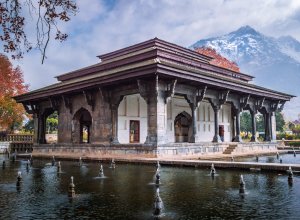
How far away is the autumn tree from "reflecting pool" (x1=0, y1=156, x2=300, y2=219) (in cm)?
2770

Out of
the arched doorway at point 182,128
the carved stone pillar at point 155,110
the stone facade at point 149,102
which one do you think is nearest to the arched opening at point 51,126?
the stone facade at point 149,102

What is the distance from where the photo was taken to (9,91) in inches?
1485

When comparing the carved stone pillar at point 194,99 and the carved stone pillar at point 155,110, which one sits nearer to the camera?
the carved stone pillar at point 155,110

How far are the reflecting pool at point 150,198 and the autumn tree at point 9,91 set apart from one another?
2770 centimetres

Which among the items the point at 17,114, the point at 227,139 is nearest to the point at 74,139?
the point at 227,139

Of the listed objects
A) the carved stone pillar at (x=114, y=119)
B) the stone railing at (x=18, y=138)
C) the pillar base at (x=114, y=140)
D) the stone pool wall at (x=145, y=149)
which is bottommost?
the stone pool wall at (x=145, y=149)

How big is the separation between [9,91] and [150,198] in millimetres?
34881

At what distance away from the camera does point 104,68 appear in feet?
77.4

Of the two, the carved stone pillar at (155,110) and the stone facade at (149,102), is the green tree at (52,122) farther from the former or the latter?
the carved stone pillar at (155,110)

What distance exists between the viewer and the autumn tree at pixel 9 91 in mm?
35812

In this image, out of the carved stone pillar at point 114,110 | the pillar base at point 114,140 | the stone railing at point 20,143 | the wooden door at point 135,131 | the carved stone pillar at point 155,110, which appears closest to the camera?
the carved stone pillar at point 155,110

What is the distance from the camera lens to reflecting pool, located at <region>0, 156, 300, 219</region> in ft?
19.6

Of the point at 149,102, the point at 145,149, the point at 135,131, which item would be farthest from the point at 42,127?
the point at 145,149

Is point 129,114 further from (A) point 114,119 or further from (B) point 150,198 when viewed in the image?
(B) point 150,198
